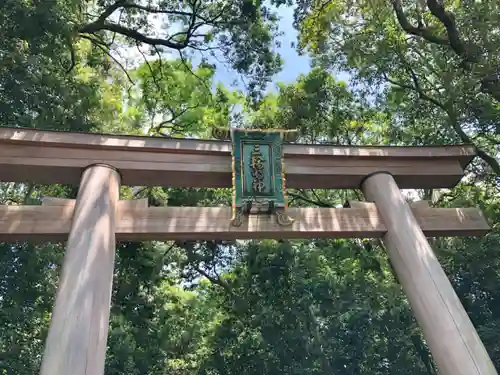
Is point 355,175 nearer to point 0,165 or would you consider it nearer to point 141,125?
point 0,165

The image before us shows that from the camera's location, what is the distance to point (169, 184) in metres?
4.64

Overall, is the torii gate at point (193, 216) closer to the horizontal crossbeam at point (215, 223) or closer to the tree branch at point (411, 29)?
the horizontal crossbeam at point (215, 223)

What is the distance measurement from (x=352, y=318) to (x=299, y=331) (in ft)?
4.18

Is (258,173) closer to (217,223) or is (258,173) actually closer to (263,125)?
(217,223)

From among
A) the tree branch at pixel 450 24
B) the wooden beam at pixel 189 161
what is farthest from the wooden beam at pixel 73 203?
the tree branch at pixel 450 24

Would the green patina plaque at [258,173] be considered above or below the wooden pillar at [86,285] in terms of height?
above

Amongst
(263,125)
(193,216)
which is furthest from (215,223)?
(263,125)

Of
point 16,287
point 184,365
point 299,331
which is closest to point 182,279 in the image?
point 184,365

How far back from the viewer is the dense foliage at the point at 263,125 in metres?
5.96

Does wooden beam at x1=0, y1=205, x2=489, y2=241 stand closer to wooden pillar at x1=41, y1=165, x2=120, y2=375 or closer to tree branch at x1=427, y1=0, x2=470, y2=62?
wooden pillar at x1=41, y1=165, x2=120, y2=375

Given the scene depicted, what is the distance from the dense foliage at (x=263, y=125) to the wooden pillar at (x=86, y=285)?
2193mm

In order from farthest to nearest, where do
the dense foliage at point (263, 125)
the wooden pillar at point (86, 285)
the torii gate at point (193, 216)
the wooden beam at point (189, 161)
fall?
the dense foliage at point (263, 125), the wooden beam at point (189, 161), the torii gate at point (193, 216), the wooden pillar at point (86, 285)

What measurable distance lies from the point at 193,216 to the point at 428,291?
2.28 m

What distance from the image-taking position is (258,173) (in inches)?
181
